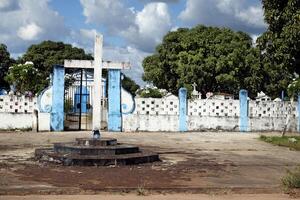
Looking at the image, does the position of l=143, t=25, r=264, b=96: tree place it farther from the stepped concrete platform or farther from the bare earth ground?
the stepped concrete platform

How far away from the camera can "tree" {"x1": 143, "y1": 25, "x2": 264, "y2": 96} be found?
41.2 metres

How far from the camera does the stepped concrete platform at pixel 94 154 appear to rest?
1050cm

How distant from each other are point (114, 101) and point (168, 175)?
1154 cm

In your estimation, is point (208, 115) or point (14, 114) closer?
point (14, 114)

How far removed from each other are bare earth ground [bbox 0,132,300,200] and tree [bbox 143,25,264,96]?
26.6 m

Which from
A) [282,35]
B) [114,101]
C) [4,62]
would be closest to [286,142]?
[282,35]

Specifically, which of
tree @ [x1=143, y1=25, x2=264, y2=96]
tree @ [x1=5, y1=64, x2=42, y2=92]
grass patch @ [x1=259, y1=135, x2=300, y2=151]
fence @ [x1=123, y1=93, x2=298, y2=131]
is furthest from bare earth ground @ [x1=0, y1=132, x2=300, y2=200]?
tree @ [x1=143, y1=25, x2=264, y2=96]

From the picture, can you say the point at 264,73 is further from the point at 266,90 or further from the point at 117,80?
the point at 117,80

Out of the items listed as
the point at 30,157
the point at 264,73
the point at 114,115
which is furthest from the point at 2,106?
the point at 264,73

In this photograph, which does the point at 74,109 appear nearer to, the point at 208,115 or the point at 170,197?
the point at 208,115

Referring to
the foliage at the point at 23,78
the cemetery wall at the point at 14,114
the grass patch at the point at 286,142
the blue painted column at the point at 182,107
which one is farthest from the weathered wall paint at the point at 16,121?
the foliage at the point at 23,78

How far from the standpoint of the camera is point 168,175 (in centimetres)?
933

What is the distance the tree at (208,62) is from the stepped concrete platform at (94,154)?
28298mm

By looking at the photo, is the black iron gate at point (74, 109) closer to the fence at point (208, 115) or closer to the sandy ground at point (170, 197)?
the fence at point (208, 115)
